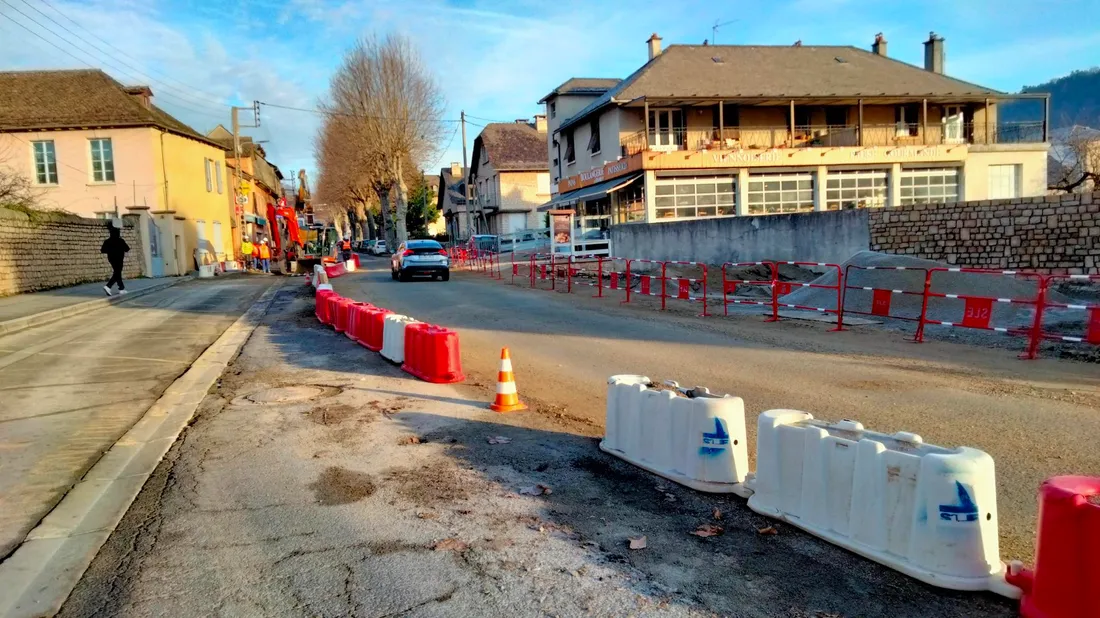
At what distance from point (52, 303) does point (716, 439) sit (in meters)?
18.9

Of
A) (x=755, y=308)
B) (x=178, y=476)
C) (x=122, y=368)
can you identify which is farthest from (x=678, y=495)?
(x=755, y=308)

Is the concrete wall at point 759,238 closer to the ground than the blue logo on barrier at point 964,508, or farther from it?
farther from it

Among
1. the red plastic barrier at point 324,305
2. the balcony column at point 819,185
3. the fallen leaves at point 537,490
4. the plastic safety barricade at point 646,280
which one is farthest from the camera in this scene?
the balcony column at point 819,185

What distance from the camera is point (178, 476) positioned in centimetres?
572

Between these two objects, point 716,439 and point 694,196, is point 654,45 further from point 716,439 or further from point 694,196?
point 716,439

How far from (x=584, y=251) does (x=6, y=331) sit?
64.3ft

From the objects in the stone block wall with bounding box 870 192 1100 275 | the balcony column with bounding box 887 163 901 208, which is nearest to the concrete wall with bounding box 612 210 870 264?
the stone block wall with bounding box 870 192 1100 275

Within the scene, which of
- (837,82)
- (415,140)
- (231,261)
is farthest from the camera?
(415,140)

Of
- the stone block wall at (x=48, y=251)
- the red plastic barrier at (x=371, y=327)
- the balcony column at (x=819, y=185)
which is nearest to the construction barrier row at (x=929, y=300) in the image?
the red plastic barrier at (x=371, y=327)

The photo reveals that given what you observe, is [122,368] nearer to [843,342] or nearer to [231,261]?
[843,342]

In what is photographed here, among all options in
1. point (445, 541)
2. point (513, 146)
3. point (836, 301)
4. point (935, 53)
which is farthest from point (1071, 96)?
point (445, 541)

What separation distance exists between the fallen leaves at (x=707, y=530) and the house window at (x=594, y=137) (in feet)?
122

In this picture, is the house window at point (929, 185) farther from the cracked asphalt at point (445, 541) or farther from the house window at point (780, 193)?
the cracked asphalt at point (445, 541)

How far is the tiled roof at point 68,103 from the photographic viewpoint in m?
33.0
